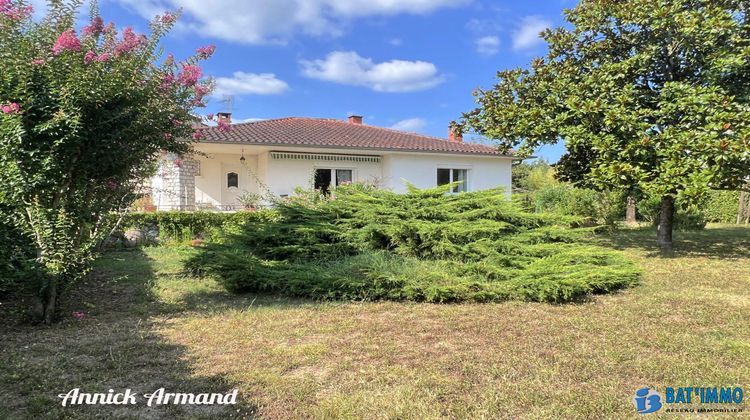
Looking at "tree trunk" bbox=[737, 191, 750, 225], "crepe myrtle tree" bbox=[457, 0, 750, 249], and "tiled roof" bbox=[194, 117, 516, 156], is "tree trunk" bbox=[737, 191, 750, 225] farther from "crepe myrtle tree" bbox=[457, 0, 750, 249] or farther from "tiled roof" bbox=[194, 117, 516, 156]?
"crepe myrtle tree" bbox=[457, 0, 750, 249]

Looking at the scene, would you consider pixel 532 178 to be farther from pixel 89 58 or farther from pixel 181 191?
pixel 89 58

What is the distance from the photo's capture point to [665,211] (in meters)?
10.7

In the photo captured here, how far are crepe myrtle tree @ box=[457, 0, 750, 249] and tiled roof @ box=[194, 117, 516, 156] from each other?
22.9ft

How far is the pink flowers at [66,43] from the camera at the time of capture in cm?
432

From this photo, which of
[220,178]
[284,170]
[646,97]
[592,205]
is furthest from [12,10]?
[592,205]

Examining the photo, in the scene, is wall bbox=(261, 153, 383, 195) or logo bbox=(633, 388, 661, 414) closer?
logo bbox=(633, 388, 661, 414)

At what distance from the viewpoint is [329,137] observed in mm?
17312

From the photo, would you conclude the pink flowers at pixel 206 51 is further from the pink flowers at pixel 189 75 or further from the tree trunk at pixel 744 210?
the tree trunk at pixel 744 210

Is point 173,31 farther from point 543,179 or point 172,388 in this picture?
point 543,179

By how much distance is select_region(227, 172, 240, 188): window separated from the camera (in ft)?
54.7

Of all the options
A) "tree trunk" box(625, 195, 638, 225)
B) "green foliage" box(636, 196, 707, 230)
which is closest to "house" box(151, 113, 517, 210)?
"tree trunk" box(625, 195, 638, 225)

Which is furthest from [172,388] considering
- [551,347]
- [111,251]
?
[111,251]

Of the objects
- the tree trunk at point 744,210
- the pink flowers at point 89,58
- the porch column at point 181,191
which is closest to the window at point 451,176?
the porch column at point 181,191

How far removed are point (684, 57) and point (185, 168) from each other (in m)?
13.7
